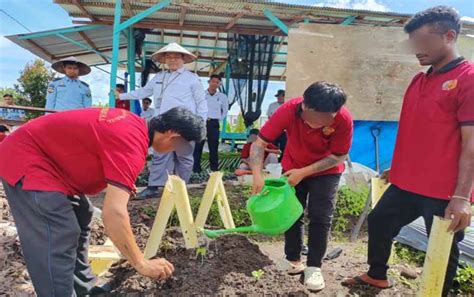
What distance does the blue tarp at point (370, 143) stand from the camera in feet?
21.4

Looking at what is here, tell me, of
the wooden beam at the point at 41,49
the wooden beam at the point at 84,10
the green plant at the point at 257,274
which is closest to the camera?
the green plant at the point at 257,274

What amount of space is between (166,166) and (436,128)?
11.0ft

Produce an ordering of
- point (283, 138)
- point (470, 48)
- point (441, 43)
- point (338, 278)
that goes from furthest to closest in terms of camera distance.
A: point (283, 138) < point (470, 48) < point (338, 278) < point (441, 43)

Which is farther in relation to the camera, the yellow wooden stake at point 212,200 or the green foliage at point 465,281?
the yellow wooden stake at point 212,200

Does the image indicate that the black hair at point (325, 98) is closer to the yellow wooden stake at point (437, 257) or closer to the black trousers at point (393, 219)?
the black trousers at point (393, 219)

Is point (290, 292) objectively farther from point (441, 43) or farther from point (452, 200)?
point (441, 43)

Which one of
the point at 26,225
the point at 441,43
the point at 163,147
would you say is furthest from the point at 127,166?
the point at 441,43

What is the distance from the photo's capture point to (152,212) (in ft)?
15.1

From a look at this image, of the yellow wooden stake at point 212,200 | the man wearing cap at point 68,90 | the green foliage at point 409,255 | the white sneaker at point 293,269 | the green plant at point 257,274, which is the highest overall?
the man wearing cap at point 68,90

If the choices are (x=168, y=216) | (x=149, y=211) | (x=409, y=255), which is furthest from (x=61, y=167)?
(x=409, y=255)

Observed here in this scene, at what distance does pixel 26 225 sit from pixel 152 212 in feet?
8.50

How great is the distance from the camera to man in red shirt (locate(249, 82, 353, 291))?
281cm

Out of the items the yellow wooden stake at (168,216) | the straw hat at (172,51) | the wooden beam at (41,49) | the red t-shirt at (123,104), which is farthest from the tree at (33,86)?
the yellow wooden stake at (168,216)

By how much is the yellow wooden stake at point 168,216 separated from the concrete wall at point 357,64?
11.7 feet
